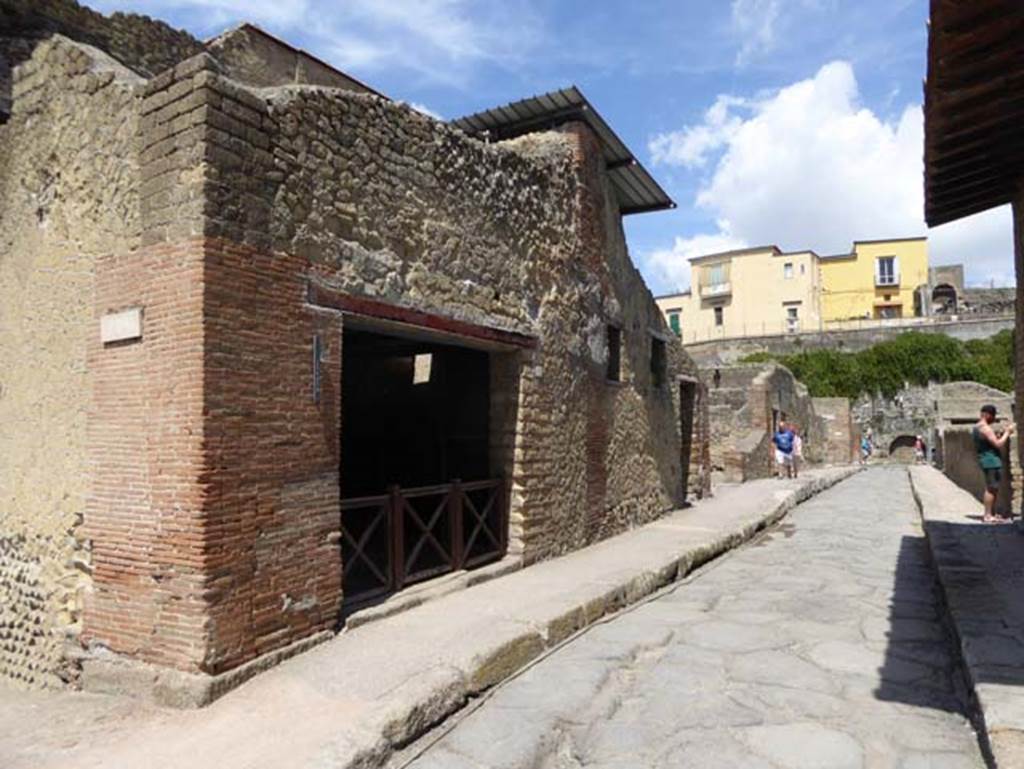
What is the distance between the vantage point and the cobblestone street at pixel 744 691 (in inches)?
152

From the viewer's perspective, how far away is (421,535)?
688 centimetres

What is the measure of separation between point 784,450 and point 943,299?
1786 inches

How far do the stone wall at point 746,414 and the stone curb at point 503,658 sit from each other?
10.9 meters

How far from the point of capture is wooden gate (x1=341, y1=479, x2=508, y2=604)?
641 centimetres

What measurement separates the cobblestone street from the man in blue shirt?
1228cm

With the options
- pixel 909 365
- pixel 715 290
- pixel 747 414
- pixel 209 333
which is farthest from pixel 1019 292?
pixel 715 290

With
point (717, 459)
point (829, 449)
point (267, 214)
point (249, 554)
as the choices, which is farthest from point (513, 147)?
point (829, 449)

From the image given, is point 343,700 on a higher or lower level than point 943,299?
lower

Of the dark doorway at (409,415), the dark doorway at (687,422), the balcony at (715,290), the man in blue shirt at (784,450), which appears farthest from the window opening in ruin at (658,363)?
the balcony at (715,290)

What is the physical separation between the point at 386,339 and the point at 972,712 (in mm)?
6608

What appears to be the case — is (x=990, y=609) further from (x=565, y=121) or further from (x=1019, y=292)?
(x=565, y=121)

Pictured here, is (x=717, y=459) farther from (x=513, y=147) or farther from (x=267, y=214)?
(x=267, y=214)

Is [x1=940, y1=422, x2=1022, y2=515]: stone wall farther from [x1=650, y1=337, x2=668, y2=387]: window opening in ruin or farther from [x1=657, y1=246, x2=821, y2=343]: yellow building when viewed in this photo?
[x1=657, y1=246, x2=821, y2=343]: yellow building

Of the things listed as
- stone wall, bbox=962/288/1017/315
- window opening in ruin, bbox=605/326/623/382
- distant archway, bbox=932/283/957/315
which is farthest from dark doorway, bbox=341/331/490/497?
distant archway, bbox=932/283/957/315
